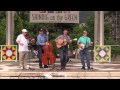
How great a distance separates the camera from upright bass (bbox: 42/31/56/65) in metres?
14.4

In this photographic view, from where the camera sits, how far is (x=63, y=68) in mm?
14414

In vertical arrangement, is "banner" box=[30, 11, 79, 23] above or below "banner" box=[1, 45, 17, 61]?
above

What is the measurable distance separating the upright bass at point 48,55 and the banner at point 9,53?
2798 mm

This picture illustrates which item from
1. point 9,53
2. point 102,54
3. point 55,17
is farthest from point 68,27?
point 9,53

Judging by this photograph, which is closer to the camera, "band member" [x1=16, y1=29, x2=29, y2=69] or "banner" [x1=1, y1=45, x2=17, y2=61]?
"band member" [x1=16, y1=29, x2=29, y2=69]

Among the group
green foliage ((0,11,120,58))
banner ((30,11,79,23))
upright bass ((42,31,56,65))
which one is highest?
banner ((30,11,79,23))

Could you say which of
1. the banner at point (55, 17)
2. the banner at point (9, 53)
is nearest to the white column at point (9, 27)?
the banner at point (9, 53)

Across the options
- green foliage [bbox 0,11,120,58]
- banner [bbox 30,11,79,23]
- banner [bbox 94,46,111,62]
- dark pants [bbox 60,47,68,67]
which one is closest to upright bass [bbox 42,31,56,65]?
dark pants [bbox 60,47,68,67]

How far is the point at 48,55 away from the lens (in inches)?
566

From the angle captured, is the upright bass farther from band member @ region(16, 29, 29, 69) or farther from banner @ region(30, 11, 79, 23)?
banner @ region(30, 11, 79, 23)

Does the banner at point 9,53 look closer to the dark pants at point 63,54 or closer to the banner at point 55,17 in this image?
the banner at point 55,17

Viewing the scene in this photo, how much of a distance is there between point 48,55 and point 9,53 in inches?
124

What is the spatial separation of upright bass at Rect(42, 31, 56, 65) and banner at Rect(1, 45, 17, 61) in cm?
280
